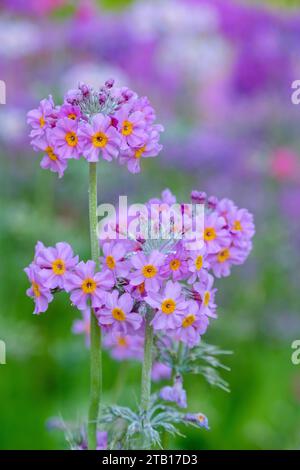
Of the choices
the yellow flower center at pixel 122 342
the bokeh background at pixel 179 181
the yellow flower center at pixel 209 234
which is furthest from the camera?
the bokeh background at pixel 179 181

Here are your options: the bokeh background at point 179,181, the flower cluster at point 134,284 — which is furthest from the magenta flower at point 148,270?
the bokeh background at point 179,181

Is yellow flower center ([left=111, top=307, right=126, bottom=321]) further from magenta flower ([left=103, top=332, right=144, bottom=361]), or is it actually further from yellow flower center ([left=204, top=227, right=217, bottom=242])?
magenta flower ([left=103, top=332, right=144, bottom=361])

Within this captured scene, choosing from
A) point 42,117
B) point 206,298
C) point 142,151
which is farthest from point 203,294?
point 42,117

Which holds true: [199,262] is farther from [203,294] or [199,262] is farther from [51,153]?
[51,153]

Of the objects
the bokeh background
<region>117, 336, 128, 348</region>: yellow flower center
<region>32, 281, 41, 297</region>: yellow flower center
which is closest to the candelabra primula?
<region>32, 281, 41, 297</region>: yellow flower center

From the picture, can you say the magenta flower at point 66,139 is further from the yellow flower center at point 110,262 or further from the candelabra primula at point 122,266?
the yellow flower center at point 110,262

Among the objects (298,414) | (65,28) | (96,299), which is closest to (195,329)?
(96,299)
